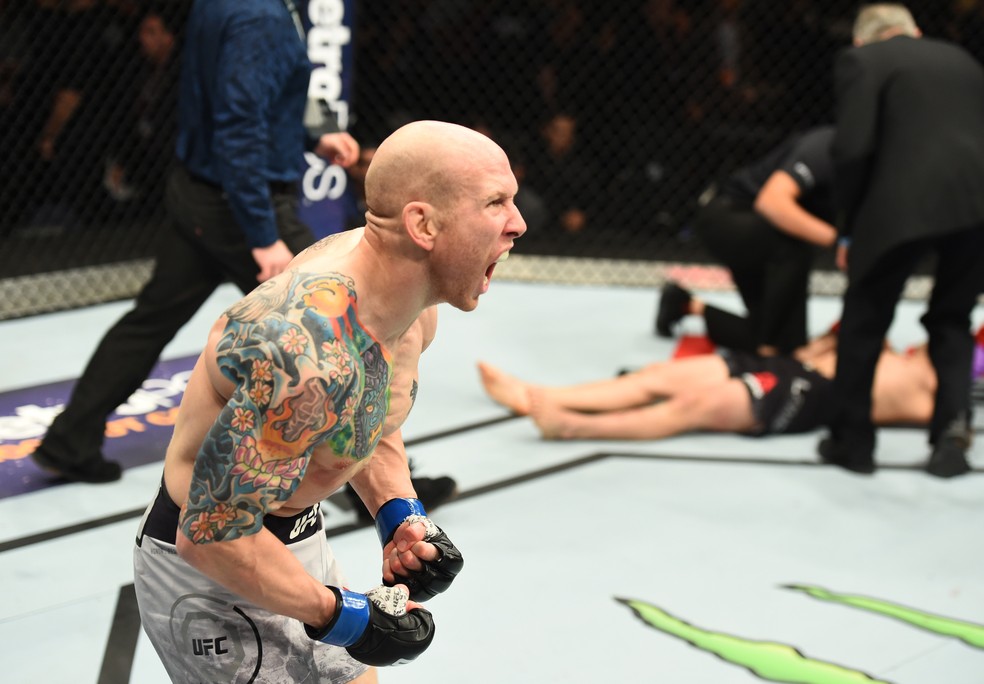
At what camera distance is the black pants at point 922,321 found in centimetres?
335

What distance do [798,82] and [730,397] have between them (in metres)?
3.11

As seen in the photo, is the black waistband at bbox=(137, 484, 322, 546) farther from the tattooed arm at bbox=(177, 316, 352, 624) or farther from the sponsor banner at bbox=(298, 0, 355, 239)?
the sponsor banner at bbox=(298, 0, 355, 239)

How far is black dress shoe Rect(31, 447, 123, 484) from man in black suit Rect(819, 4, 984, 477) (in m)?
2.11

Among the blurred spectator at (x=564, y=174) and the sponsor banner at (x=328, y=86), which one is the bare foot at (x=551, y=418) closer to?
the sponsor banner at (x=328, y=86)

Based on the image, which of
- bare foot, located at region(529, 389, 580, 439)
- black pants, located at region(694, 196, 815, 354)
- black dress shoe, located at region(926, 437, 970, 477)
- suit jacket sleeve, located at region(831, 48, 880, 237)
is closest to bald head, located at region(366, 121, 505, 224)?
suit jacket sleeve, located at region(831, 48, 880, 237)

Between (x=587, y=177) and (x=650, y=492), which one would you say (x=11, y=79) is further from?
(x=650, y=492)

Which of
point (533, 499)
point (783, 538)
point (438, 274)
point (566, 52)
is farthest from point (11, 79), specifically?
point (438, 274)

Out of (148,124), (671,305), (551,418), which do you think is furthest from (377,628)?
(148,124)

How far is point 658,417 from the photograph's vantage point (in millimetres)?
3672

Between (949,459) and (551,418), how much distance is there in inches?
47.0

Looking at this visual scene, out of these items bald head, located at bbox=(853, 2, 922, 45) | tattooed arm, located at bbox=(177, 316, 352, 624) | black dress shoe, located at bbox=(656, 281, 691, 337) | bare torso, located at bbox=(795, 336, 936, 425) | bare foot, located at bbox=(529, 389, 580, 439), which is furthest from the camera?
black dress shoe, located at bbox=(656, 281, 691, 337)

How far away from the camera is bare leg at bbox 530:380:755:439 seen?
361cm

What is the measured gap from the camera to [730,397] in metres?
3.66

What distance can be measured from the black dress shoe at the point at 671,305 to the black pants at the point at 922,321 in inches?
49.7
